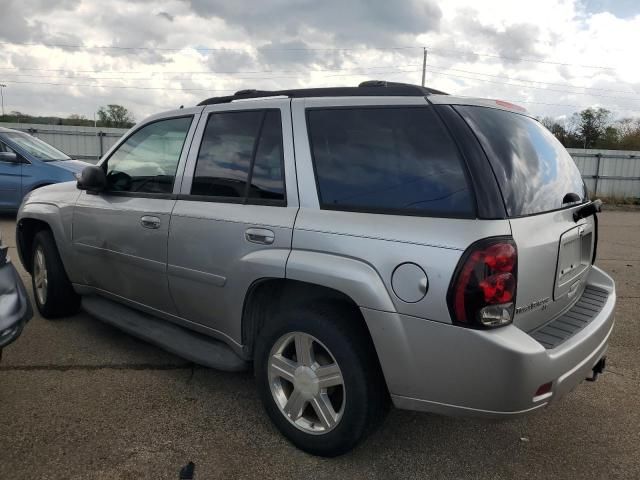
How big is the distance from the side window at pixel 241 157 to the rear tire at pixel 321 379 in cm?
70

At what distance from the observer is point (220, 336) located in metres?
3.16

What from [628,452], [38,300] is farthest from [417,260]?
[38,300]

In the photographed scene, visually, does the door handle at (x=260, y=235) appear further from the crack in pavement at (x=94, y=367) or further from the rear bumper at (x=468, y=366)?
the crack in pavement at (x=94, y=367)

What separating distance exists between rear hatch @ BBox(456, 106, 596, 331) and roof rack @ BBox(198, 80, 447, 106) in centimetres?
28

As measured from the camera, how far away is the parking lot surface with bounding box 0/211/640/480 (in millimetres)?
2604

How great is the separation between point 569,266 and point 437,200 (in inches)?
34.8

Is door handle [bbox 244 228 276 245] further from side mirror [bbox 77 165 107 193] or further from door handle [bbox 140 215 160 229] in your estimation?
side mirror [bbox 77 165 107 193]

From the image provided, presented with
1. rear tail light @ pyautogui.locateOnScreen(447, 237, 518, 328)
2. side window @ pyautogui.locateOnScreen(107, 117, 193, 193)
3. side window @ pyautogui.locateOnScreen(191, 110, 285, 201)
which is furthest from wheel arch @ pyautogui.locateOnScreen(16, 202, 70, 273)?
rear tail light @ pyautogui.locateOnScreen(447, 237, 518, 328)

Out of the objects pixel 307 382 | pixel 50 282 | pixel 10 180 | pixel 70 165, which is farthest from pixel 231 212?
pixel 10 180

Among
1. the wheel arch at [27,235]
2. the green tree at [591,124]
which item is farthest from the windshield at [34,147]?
the green tree at [591,124]

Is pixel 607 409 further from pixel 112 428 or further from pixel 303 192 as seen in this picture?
pixel 112 428

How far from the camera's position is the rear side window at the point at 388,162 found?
2297 mm

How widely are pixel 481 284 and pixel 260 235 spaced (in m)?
1.18

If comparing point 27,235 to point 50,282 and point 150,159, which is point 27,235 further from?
point 150,159
